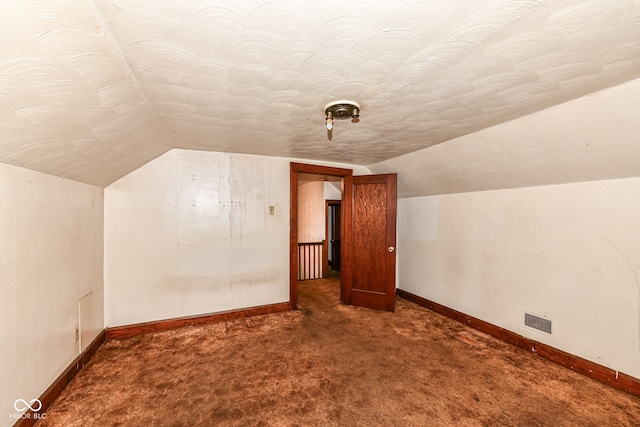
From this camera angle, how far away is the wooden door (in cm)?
374

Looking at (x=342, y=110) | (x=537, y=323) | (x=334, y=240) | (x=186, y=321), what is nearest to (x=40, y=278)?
(x=186, y=321)

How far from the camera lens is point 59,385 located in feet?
6.39

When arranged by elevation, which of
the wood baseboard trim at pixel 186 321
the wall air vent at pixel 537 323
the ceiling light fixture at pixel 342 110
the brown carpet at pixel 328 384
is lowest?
the brown carpet at pixel 328 384

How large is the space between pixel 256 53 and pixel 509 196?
2.99m

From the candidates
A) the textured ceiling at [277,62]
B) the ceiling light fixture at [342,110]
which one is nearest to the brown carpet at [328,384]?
the textured ceiling at [277,62]

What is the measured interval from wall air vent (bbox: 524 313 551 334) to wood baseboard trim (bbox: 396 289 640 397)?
145 millimetres

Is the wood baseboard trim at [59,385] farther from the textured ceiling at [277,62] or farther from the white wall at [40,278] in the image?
the textured ceiling at [277,62]

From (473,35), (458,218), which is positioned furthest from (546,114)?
(458,218)

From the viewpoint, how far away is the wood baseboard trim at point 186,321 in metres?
2.90

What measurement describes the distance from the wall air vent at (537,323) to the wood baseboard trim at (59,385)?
4.17 m

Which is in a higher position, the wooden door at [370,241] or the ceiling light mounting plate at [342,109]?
the ceiling light mounting plate at [342,109]

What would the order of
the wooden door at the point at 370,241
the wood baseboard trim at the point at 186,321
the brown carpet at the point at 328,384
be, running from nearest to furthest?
the brown carpet at the point at 328,384
the wood baseboard trim at the point at 186,321
the wooden door at the point at 370,241

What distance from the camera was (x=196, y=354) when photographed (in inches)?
101

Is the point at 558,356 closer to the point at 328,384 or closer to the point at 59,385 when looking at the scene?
the point at 328,384
